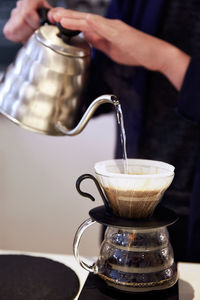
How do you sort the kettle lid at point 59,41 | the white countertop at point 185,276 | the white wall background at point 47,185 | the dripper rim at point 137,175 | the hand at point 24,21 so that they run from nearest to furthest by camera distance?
1. the dripper rim at point 137,175
2. the white countertop at point 185,276
3. the kettle lid at point 59,41
4. the hand at point 24,21
5. the white wall background at point 47,185

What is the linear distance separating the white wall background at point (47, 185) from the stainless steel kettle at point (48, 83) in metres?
1.20

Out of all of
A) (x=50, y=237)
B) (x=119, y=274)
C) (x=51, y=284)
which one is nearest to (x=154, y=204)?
(x=119, y=274)

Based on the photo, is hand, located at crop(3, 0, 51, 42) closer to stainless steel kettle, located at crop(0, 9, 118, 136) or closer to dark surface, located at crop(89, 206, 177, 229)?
stainless steel kettle, located at crop(0, 9, 118, 136)

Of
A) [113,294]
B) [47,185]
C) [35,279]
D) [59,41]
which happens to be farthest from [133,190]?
[47,185]

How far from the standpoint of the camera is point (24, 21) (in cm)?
110

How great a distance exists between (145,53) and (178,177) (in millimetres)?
360

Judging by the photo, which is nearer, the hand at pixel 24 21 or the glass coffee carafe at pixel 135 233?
the glass coffee carafe at pixel 135 233

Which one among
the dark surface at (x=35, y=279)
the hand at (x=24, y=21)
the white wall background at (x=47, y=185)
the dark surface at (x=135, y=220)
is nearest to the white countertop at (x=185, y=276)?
the dark surface at (x=35, y=279)

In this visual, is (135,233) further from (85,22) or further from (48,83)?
(85,22)

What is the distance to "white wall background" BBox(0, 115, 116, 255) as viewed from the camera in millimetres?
2246

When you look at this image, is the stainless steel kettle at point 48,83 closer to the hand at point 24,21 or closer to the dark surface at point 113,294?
the hand at point 24,21

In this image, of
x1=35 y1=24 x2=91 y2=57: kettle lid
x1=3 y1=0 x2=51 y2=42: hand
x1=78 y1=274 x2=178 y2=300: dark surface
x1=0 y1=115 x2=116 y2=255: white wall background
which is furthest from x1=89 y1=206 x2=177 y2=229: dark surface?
x1=0 y1=115 x2=116 y2=255: white wall background

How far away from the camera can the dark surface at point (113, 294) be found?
0.75 metres

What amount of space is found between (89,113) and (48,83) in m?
0.13
